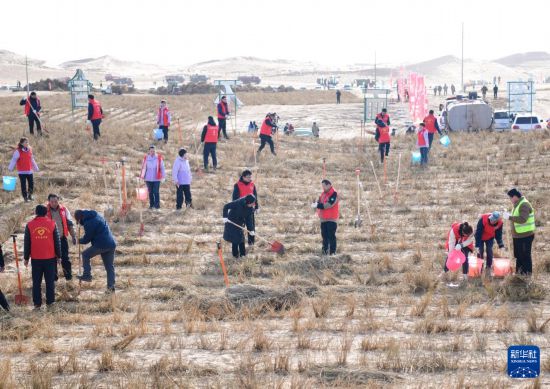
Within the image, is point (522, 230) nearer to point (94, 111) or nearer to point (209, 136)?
point (209, 136)

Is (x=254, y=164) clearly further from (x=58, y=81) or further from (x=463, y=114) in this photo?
(x=58, y=81)

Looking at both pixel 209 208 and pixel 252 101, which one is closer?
pixel 209 208

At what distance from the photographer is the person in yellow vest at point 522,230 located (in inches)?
467

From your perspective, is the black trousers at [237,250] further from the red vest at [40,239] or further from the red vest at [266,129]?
the red vest at [266,129]

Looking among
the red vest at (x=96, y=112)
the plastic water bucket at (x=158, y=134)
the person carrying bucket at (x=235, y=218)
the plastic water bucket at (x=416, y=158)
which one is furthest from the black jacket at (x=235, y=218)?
the plastic water bucket at (x=158, y=134)

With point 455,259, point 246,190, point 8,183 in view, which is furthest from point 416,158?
point 455,259

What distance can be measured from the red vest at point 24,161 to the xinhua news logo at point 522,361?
12.9 metres

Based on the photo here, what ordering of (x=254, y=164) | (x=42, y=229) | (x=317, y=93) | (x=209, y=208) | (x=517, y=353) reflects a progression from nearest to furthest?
(x=517, y=353) → (x=42, y=229) → (x=209, y=208) → (x=254, y=164) → (x=317, y=93)

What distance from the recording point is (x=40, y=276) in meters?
10.9

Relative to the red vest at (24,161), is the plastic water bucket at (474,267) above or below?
below

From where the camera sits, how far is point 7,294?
1147 centimetres

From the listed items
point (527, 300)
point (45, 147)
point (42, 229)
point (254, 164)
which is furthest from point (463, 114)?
point (42, 229)

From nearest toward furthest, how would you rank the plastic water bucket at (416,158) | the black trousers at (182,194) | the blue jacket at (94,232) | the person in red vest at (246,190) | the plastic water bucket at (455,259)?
the blue jacket at (94,232), the plastic water bucket at (455,259), the person in red vest at (246,190), the black trousers at (182,194), the plastic water bucket at (416,158)

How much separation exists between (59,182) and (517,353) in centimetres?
1535
